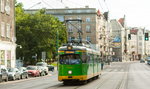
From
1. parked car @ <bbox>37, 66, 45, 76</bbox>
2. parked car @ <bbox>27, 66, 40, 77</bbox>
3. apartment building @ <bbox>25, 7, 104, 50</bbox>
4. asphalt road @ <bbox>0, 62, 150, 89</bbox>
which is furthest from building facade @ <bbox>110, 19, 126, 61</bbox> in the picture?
asphalt road @ <bbox>0, 62, 150, 89</bbox>

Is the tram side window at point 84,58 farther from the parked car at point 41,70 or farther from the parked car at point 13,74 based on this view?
the parked car at point 41,70

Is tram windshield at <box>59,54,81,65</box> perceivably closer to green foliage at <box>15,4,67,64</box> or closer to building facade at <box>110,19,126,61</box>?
green foliage at <box>15,4,67,64</box>

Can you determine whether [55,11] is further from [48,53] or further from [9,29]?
[9,29]

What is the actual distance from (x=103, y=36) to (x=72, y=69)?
10420 centimetres

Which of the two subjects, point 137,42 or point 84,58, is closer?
point 84,58

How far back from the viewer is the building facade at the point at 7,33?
49.4 m

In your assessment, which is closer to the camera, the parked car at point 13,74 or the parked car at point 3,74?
the parked car at point 3,74

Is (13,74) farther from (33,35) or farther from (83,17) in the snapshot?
(83,17)

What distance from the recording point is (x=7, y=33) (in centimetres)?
5159

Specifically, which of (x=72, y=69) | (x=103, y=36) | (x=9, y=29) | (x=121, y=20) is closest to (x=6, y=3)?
(x=9, y=29)

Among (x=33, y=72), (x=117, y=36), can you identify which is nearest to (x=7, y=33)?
(x=33, y=72)

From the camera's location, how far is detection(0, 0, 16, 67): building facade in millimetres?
49375

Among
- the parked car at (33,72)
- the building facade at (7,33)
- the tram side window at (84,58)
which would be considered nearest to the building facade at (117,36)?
the building facade at (7,33)

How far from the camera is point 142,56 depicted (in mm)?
199125
